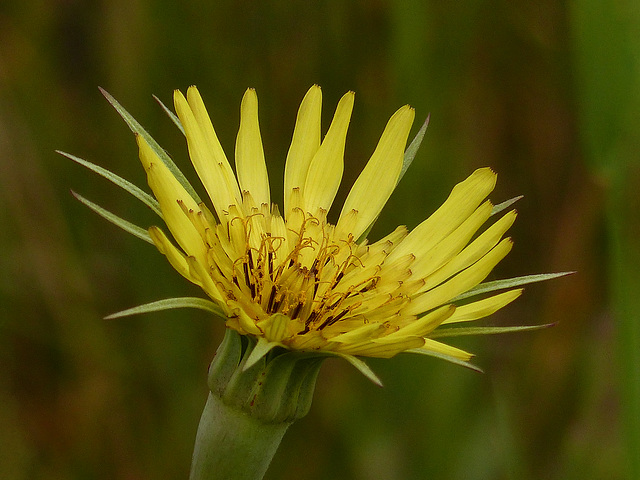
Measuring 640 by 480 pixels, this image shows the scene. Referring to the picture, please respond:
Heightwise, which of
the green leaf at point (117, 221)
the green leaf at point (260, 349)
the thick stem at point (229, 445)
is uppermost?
the green leaf at point (117, 221)

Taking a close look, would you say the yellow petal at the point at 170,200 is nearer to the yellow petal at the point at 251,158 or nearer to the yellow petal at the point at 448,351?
the yellow petal at the point at 251,158

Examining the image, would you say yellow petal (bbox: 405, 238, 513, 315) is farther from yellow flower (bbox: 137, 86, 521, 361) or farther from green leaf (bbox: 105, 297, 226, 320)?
green leaf (bbox: 105, 297, 226, 320)

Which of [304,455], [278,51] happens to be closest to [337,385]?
[304,455]

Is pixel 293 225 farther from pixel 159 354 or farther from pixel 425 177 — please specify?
pixel 159 354

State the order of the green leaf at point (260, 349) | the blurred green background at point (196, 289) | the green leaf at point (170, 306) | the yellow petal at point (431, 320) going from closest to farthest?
1. the green leaf at point (170, 306)
2. the green leaf at point (260, 349)
3. the yellow petal at point (431, 320)
4. the blurred green background at point (196, 289)

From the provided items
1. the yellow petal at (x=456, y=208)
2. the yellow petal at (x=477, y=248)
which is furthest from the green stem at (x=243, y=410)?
the yellow petal at (x=456, y=208)

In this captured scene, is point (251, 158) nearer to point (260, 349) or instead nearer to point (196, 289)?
point (260, 349)
